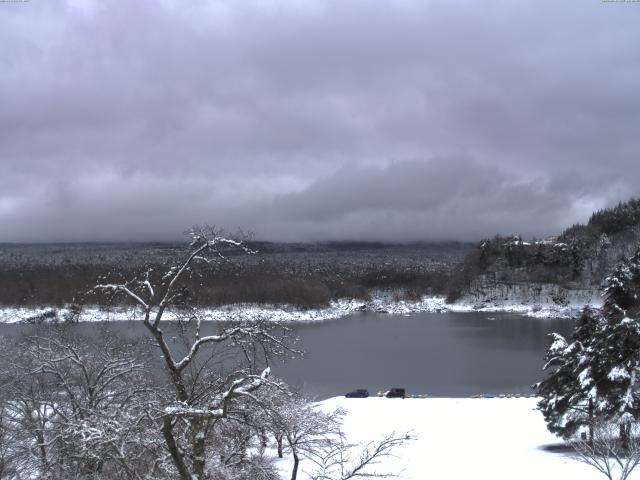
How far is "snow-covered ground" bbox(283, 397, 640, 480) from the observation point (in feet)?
62.1

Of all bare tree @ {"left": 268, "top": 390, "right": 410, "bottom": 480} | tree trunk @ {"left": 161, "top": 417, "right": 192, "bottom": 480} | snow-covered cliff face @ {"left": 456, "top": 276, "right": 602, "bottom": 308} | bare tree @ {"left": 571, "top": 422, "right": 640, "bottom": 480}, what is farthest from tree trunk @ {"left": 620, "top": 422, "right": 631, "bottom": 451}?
snow-covered cliff face @ {"left": 456, "top": 276, "right": 602, "bottom": 308}

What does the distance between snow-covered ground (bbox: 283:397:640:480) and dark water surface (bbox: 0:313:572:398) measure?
4.29 meters

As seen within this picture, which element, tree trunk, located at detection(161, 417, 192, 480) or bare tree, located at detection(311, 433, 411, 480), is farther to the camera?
bare tree, located at detection(311, 433, 411, 480)

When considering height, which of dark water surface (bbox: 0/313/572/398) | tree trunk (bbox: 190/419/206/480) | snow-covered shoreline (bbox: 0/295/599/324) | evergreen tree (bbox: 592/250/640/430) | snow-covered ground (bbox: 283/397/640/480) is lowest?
snow-covered shoreline (bbox: 0/295/599/324)

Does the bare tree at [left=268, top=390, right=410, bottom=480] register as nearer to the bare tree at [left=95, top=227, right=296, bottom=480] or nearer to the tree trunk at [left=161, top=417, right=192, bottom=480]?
the bare tree at [left=95, top=227, right=296, bottom=480]

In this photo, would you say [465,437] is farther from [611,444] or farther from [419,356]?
[419,356]

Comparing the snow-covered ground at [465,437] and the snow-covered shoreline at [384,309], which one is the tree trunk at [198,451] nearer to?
the snow-covered ground at [465,437]

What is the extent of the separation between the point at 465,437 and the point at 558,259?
369ft

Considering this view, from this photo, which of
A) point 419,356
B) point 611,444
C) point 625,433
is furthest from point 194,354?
point 419,356

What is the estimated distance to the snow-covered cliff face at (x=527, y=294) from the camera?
11538 centimetres

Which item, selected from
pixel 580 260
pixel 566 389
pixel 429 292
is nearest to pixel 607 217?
pixel 580 260

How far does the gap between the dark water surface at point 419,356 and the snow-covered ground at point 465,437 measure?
4.29 meters

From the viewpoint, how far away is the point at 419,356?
57906mm

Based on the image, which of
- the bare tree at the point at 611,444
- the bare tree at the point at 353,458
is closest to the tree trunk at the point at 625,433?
the bare tree at the point at 611,444
